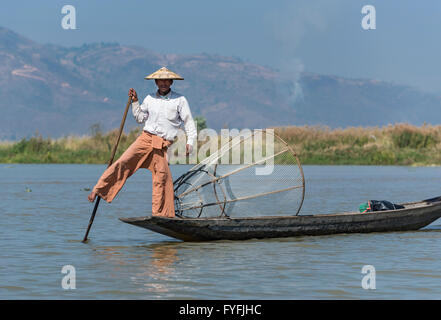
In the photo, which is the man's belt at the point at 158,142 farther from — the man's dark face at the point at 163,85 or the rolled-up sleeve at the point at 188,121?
the man's dark face at the point at 163,85

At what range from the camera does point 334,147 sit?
108ft

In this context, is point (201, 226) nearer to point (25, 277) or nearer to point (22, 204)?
point (25, 277)

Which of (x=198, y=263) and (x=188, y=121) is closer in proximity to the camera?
(x=198, y=263)

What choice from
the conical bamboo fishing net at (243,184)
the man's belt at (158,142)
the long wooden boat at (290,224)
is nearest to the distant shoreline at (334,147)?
the long wooden boat at (290,224)

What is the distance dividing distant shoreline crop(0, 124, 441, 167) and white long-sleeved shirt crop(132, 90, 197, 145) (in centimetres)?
2282

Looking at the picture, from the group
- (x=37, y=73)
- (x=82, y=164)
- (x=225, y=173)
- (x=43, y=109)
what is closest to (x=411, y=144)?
(x=82, y=164)

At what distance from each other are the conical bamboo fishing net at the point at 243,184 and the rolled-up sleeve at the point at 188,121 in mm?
934

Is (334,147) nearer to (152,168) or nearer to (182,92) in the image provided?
(152,168)

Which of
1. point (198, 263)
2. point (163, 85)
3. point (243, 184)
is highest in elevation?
point (163, 85)

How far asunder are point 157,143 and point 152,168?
331 millimetres

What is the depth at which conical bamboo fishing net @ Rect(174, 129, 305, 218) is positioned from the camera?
405 inches

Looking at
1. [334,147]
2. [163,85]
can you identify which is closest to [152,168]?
[163,85]

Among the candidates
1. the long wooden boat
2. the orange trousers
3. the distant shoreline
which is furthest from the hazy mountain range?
the orange trousers
